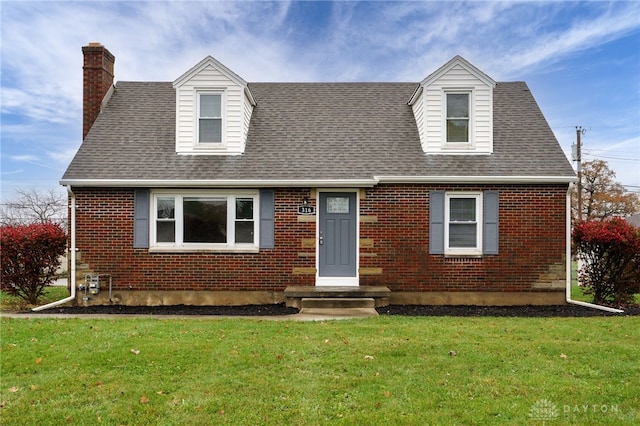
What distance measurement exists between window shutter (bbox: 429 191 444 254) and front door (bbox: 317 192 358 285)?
1.79 metres

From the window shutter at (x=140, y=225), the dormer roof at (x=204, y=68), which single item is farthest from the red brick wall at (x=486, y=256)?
the window shutter at (x=140, y=225)

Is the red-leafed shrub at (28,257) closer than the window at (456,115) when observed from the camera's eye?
Yes

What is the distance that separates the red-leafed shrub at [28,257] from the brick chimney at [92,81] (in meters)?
3.14

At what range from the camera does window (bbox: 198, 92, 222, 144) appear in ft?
36.4

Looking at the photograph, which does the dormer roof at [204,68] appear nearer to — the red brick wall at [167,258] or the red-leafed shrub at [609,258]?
the red brick wall at [167,258]

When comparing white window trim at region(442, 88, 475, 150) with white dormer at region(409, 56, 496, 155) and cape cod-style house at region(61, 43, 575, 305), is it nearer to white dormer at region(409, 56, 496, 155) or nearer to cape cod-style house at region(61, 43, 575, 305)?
white dormer at region(409, 56, 496, 155)

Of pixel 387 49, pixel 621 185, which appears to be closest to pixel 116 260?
pixel 387 49

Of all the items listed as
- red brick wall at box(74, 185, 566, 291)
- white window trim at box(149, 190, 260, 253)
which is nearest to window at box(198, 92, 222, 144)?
white window trim at box(149, 190, 260, 253)

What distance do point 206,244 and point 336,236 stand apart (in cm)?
312

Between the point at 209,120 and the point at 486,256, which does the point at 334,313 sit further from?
the point at 209,120

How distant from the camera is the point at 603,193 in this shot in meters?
34.7

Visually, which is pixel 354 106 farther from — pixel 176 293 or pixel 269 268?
pixel 176 293

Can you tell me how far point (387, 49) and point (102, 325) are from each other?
12854 millimetres

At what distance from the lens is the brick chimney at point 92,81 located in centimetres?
1195
